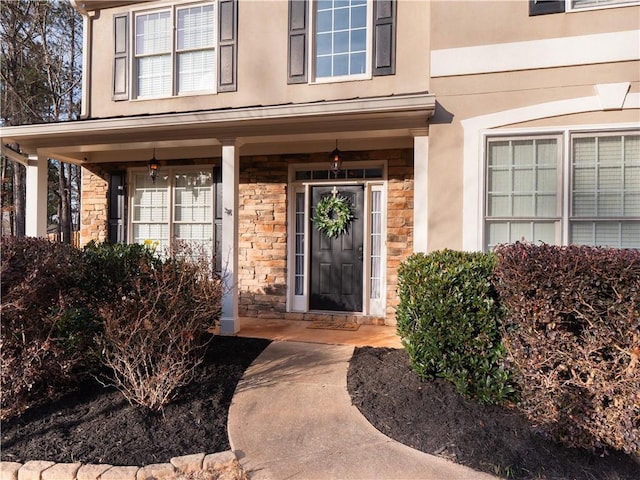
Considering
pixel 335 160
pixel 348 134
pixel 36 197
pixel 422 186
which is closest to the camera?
pixel 422 186

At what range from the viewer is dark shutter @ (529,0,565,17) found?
4.19m

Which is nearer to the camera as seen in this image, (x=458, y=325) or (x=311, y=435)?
(x=311, y=435)

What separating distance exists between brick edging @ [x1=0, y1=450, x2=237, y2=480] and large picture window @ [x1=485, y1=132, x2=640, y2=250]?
342cm

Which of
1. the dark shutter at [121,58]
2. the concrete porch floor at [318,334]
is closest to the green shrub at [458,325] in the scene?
the concrete porch floor at [318,334]

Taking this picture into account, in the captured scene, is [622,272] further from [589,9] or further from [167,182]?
[167,182]

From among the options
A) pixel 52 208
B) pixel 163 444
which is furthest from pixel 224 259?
pixel 52 208

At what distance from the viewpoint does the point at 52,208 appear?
1883cm

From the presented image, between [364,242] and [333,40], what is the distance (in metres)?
2.94

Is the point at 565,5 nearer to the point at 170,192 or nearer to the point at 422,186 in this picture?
the point at 422,186

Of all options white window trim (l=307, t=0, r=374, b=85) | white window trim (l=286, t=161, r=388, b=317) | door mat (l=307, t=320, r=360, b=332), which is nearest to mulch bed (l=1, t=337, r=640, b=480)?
door mat (l=307, t=320, r=360, b=332)

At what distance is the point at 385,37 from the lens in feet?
17.3

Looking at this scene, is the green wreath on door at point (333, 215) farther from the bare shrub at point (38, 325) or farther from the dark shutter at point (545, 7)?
the bare shrub at point (38, 325)

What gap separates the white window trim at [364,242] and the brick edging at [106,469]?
381 cm

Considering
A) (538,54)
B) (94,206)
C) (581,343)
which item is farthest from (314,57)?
(94,206)
